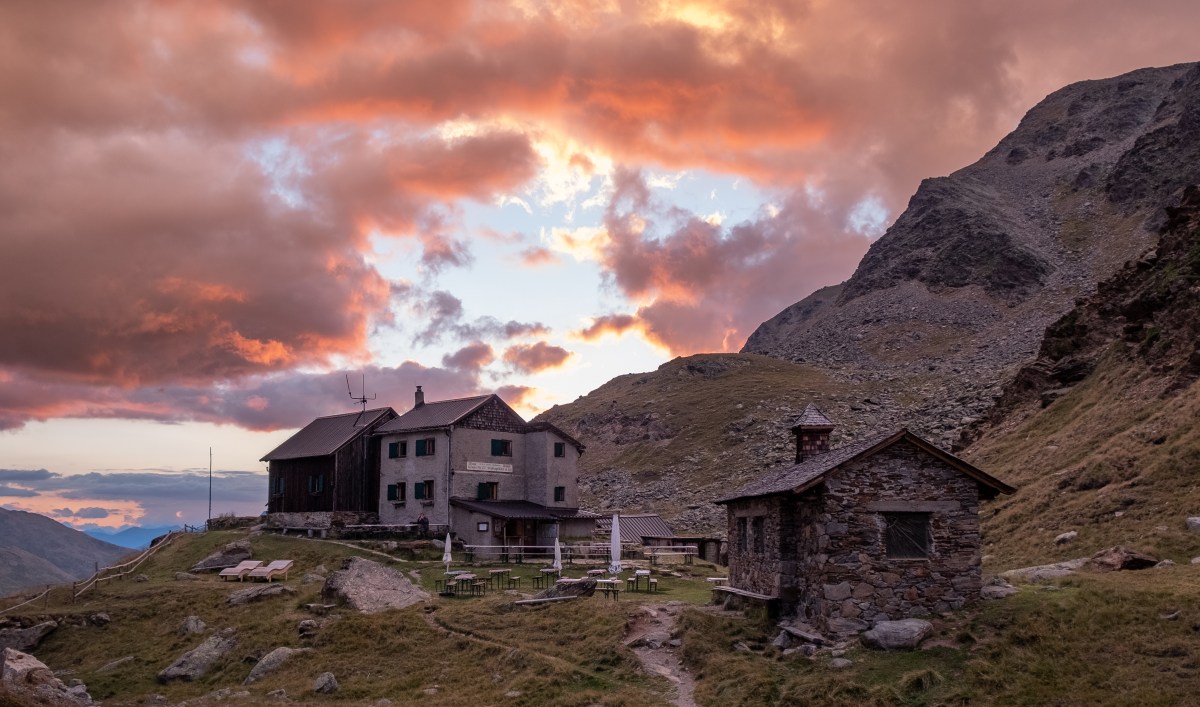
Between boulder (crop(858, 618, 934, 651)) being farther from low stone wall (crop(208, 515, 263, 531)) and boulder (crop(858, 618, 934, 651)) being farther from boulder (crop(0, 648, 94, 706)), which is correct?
low stone wall (crop(208, 515, 263, 531))

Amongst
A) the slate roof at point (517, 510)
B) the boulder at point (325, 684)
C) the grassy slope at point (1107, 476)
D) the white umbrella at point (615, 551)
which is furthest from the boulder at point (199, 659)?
the grassy slope at point (1107, 476)

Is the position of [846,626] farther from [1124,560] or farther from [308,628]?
[308,628]

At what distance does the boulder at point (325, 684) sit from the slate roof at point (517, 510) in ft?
78.7

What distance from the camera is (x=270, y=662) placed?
32438 mm

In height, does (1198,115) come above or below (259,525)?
above

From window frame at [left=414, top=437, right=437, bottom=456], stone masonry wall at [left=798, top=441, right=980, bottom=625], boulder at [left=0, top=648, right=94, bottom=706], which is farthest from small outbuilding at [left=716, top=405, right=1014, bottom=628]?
window frame at [left=414, top=437, right=437, bottom=456]

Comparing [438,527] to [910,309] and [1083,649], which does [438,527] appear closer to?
[1083,649]

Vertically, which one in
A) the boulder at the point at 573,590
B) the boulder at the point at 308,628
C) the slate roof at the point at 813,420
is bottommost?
the boulder at the point at 308,628

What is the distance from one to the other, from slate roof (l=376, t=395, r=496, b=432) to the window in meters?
35.4

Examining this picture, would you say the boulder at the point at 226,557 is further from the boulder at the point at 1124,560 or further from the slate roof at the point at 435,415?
the boulder at the point at 1124,560

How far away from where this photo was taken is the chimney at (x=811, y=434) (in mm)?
34531

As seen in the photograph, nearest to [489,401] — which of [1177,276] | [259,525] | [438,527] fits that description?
[438,527]

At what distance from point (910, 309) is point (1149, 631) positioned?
15465 cm

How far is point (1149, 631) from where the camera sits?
21.9 metres
